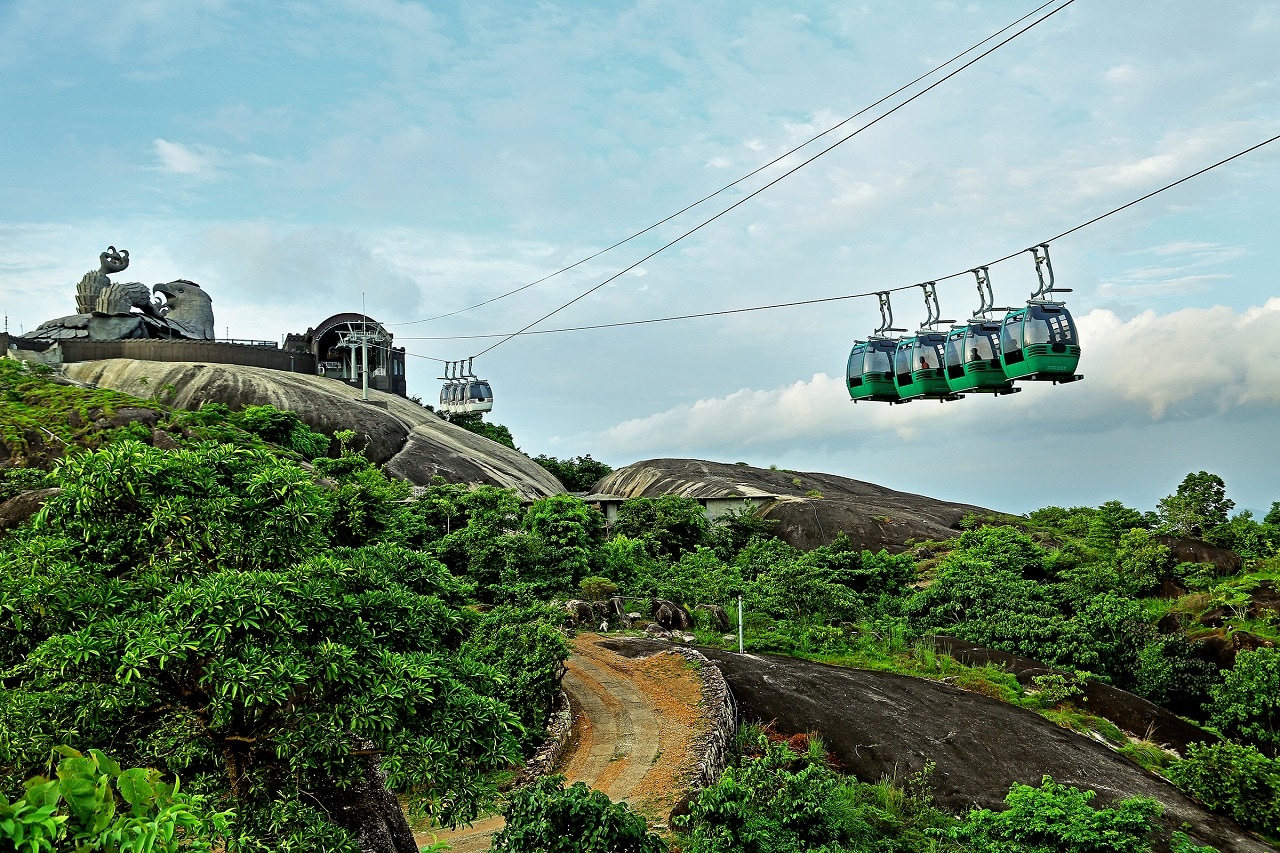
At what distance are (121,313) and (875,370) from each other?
164 feet

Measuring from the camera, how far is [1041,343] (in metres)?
14.2

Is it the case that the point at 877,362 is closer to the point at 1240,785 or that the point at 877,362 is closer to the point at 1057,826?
the point at 1057,826

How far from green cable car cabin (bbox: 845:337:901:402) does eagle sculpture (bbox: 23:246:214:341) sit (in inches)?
1930

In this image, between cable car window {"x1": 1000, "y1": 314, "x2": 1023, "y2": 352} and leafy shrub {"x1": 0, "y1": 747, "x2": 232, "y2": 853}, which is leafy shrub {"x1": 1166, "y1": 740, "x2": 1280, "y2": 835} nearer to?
cable car window {"x1": 1000, "y1": 314, "x2": 1023, "y2": 352}

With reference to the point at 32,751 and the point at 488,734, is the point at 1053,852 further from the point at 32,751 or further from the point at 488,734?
the point at 32,751

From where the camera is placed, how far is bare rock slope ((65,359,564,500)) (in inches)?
1800

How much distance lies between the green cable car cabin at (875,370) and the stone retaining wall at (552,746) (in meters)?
8.11

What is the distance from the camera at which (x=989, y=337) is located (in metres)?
14.9

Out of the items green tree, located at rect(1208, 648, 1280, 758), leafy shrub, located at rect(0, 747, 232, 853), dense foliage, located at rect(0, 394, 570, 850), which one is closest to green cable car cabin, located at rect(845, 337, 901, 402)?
dense foliage, located at rect(0, 394, 570, 850)

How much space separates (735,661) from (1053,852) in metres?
9.60

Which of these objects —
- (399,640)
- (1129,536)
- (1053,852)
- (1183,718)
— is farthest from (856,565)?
(399,640)

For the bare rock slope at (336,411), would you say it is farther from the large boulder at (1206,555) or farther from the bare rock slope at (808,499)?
the large boulder at (1206,555)

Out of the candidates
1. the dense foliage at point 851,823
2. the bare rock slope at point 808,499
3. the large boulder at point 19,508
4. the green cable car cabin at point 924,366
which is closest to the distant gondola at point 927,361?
the green cable car cabin at point 924,366

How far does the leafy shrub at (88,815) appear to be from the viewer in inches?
150
